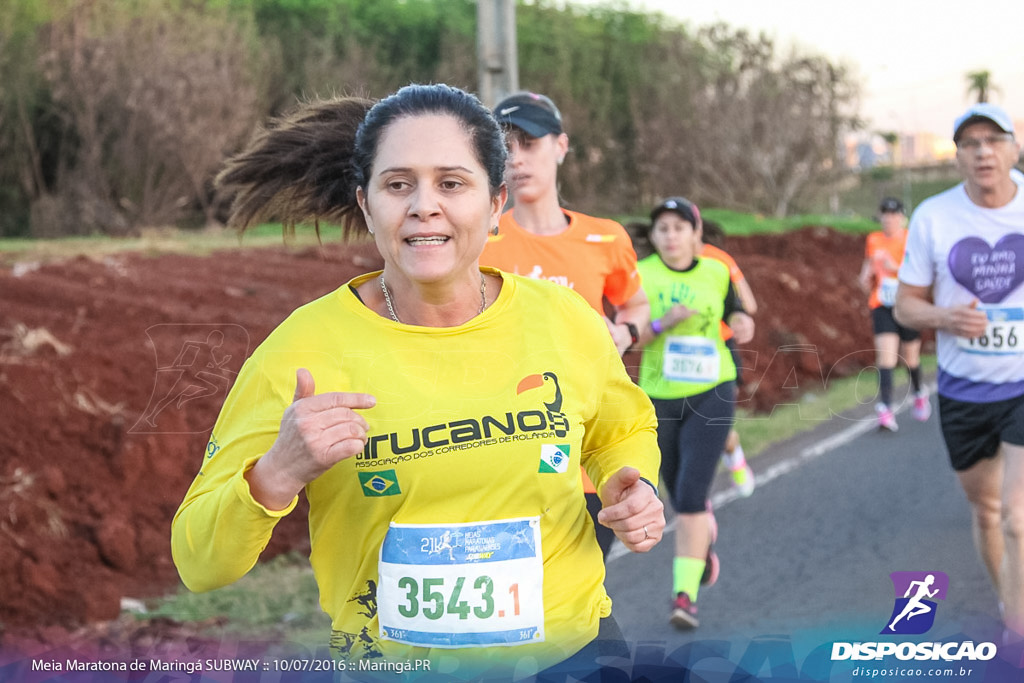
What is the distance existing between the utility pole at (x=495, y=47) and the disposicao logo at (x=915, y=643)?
143 inches

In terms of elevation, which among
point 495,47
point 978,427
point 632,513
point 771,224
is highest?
point 495,47

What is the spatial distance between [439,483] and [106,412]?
4.90 metres

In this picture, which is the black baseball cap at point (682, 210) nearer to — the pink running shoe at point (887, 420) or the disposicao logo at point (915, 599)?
the disposicao logo at point (915, 599)

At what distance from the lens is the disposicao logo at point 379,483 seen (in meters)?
2.23

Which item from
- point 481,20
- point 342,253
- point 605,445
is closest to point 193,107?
point 342,253

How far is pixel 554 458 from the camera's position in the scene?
2352mm

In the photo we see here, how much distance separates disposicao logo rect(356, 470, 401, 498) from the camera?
7.32 feet

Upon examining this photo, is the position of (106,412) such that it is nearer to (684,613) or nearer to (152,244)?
(684,613)

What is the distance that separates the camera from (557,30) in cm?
2938

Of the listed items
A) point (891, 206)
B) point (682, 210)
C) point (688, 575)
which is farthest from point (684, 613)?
point (891, 206)

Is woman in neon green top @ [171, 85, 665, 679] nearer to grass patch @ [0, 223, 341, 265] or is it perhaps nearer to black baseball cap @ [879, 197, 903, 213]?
grass patch @ [0, 223, 341, 265]

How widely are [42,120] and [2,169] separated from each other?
1025mm

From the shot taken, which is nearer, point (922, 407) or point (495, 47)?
point (495, 47)

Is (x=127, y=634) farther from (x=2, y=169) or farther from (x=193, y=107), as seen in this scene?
(x=2, y=169)
